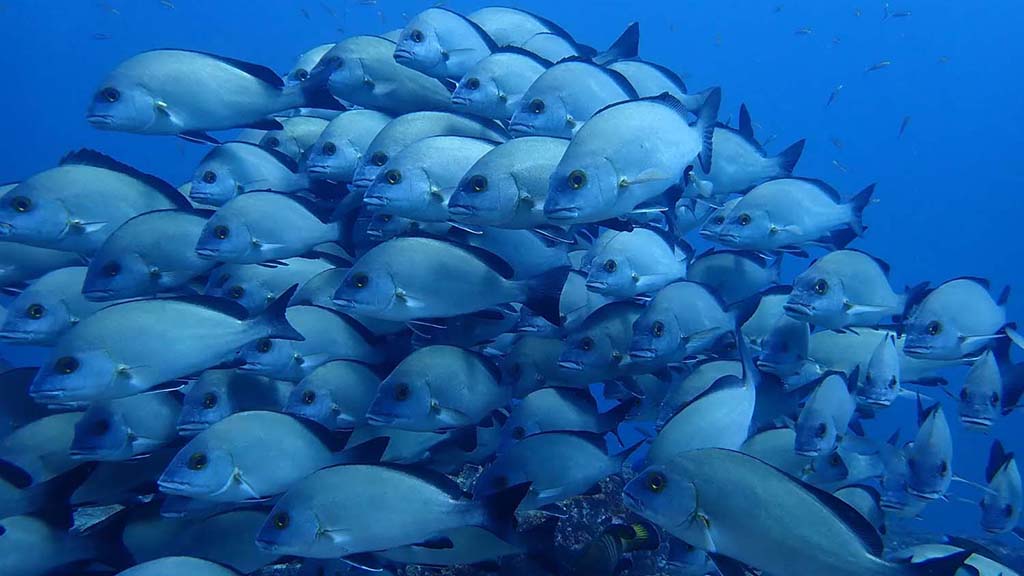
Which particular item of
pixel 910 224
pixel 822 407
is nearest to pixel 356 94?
pixel 822 407

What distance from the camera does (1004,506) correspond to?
203 inches

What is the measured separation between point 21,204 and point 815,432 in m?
4.78

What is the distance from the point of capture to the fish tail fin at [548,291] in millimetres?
3793

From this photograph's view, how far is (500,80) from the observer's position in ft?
14.9

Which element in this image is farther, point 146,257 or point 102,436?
point 146,257

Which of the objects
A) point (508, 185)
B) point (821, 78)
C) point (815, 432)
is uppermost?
point (821, 78)

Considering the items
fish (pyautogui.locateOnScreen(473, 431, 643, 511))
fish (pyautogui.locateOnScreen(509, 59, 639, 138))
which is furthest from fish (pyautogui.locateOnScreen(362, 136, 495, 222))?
fish (pyautogui.locateOnScreen(473, 431, 643, 511))

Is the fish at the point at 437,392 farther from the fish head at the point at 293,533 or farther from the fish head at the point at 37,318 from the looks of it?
the fish head at the point at 37,318

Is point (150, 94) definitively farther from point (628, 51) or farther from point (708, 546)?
point (708, 546)

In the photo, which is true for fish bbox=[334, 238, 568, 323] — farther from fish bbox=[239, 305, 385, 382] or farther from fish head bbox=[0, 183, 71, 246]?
fish head bbox=[0, 183, 71, 246]

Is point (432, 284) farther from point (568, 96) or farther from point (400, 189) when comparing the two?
point (568, 96)

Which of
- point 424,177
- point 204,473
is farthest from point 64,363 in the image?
point 424,177

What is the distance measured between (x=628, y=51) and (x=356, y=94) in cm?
223

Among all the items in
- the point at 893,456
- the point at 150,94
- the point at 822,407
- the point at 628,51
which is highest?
the point at 628,51
